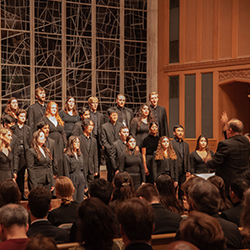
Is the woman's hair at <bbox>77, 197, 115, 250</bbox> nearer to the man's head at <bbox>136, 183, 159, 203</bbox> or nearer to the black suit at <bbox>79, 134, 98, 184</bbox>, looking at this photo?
the man's head at <bbox>136, 183, 159, 203</bbox>

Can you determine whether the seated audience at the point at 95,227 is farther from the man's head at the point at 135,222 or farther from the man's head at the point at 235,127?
the man's head at the point at 235,127

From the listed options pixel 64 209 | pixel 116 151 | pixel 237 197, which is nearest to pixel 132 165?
pixel 116 151

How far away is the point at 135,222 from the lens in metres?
2.14

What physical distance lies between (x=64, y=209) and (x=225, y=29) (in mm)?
7413

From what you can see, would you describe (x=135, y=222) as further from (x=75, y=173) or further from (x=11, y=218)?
(x=75, y=173)

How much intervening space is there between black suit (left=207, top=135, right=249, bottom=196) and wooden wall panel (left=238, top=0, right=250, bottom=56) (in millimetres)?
5443

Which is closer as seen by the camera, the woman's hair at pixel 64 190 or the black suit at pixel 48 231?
the black suit at pixel 48 231

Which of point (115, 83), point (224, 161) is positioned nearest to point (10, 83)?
point (115, 83)

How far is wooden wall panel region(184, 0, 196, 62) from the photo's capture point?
10367mm

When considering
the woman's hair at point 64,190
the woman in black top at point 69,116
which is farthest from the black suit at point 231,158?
the woman in black top at point 69,116

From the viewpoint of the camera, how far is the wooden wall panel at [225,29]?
9.86 m

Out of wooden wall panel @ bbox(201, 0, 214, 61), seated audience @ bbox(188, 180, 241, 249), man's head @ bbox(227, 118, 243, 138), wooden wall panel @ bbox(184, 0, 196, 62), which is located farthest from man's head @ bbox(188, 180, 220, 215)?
wooden wall panel @ bbox(184, 0, 196, 62)

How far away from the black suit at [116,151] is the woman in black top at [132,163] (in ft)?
1.06

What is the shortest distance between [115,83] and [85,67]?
34.6 inches
